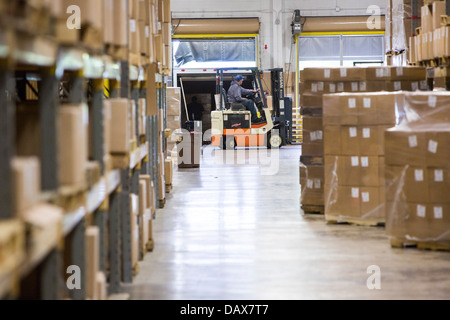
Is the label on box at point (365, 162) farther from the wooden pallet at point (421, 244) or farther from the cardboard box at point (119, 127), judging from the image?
the cardboard box at point (119, 127)

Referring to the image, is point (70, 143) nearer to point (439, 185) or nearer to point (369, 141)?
point (439, 185)

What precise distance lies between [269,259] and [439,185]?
165 cm

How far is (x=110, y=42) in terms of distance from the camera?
4.09 meters

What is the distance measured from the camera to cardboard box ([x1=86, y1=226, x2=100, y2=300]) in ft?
11.6

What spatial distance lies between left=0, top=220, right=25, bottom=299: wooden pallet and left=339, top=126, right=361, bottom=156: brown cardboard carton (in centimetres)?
540

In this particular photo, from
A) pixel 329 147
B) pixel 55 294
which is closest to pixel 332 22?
pixel 329 147

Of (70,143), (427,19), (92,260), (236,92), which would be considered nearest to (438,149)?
(427,19)

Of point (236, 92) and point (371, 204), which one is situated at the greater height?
point (236, 92)

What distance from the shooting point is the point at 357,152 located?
23.7 ft

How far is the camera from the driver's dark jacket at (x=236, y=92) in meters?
17.6

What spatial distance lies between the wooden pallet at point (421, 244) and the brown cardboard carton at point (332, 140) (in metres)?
1.46

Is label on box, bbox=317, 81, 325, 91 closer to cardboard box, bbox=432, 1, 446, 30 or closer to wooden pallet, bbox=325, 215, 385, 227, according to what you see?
cardboard box, bbox=432, 1, 446, 30

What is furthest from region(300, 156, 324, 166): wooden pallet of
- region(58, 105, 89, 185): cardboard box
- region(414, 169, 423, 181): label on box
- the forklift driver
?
the forklift driver
